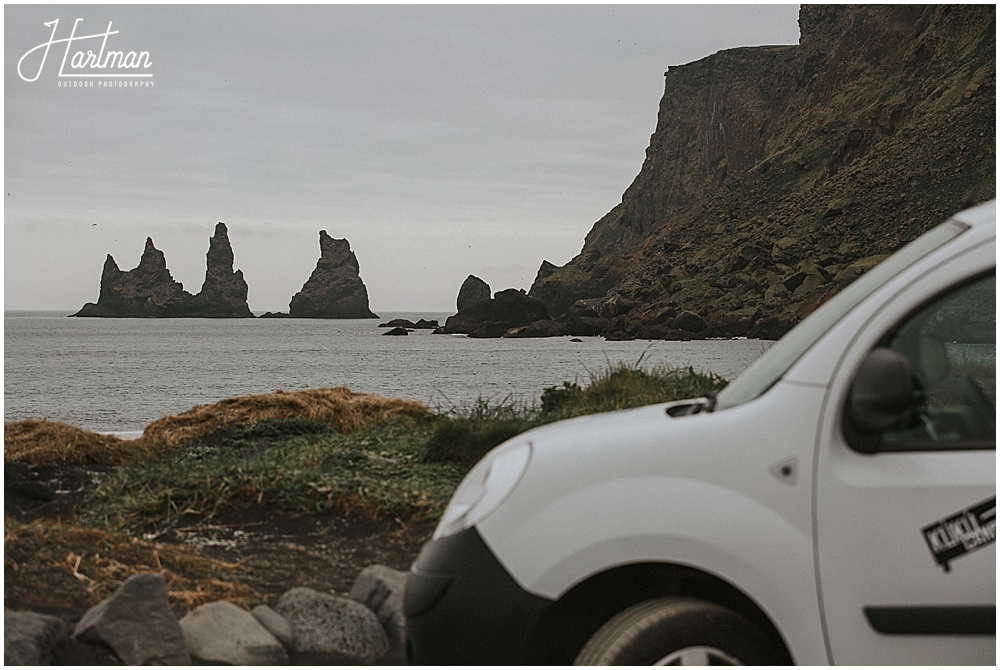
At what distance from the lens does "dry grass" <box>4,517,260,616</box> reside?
5.34 metres

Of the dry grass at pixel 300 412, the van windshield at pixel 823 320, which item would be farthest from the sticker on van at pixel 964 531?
the dry grass at pixel 300 412

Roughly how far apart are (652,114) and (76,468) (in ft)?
541

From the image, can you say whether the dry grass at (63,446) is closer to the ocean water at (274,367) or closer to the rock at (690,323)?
the ocean water at (274,367)

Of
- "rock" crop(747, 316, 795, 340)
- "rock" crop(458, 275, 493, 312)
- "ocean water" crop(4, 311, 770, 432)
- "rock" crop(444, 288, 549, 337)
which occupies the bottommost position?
"ocean water" crop(4, 311, 770, 432)

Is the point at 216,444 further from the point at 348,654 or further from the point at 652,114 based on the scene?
the point at 652,114

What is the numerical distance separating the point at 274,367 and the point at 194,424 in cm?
6871

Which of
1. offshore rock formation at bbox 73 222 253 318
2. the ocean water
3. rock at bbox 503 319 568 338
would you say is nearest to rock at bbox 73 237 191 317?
offshore rock formation at bbox 73 222 253 318

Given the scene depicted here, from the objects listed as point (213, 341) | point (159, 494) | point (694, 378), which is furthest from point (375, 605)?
point (213, 341)

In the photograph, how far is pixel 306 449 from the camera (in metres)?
9.79

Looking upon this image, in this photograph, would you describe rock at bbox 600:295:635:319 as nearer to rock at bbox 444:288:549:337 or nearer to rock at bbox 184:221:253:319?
rock at bbox 444:288:549:337

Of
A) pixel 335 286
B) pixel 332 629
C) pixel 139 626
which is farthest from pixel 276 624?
pixel 335 286

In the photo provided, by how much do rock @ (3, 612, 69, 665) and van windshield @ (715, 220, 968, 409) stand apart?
10.1ft

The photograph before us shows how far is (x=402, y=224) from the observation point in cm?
13750

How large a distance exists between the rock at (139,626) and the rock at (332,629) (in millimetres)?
727
